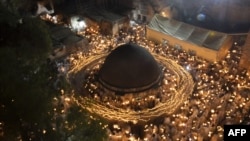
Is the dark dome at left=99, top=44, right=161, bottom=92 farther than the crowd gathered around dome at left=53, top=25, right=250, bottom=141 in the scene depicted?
Yes

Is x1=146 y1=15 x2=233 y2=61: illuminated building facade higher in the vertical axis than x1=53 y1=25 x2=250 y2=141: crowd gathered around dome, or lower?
higher

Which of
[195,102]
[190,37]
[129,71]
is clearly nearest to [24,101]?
[129,71]

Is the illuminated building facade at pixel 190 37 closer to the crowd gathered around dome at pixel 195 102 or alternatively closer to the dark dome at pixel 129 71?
the crowd gathered around dome at pixel 195 102

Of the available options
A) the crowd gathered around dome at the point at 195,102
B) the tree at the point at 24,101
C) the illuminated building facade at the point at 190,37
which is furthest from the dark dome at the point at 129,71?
the tree at the point at 24,101

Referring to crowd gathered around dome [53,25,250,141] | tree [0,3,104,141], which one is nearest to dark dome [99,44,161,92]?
crowd gathered around dome [53,25,250,141]

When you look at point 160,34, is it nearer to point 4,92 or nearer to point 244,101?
point 244,101

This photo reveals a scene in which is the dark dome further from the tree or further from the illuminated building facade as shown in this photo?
the tree

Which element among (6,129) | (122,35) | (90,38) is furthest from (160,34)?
(6,129)

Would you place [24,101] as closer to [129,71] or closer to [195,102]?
[129,71]
